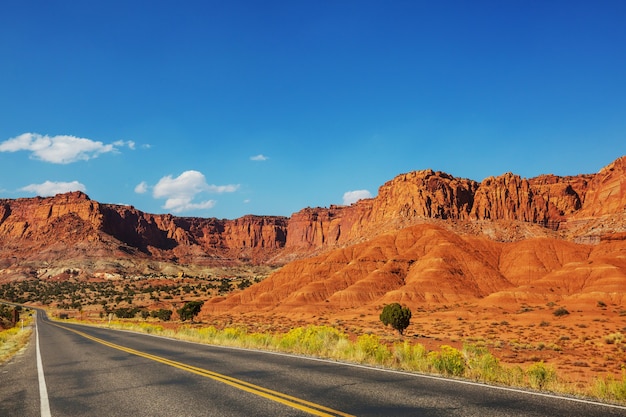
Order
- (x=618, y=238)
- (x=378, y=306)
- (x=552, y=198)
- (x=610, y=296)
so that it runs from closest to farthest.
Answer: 1. (x=610, y=296)
2. (x=378, y=306)
3. (x=618, y=238)
4. (x=552, y=198)

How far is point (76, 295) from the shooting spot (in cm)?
11956

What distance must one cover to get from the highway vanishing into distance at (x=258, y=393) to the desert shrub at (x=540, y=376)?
182cm

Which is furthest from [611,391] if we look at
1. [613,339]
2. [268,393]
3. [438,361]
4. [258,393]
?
[613,339]

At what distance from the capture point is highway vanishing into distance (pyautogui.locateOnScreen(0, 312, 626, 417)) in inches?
291

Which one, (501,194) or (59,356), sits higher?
(501,194)

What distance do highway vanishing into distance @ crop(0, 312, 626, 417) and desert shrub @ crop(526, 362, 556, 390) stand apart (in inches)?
71.5

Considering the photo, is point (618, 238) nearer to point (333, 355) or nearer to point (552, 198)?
point (552, 198)

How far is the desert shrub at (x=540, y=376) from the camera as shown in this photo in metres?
10.1

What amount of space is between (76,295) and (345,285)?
243 feet

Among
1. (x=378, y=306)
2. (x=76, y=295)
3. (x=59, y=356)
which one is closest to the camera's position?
(x=59, y=356)

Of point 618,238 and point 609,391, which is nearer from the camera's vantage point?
point 609,391

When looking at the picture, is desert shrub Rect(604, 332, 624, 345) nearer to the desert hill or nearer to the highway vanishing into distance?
the desert hill

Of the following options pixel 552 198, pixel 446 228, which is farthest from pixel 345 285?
pixel 552 198

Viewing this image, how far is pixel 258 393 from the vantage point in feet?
29.2
